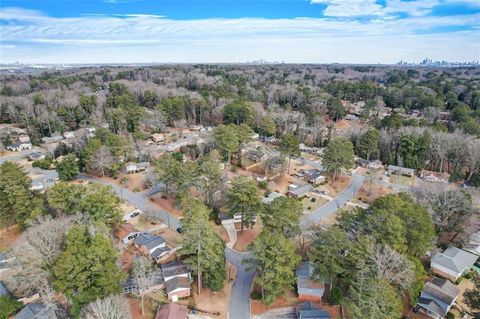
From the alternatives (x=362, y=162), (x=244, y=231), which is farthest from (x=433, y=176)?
(x=244, y=231)

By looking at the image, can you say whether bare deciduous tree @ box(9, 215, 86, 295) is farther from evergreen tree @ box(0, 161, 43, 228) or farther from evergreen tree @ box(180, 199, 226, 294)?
evergreen tree @ box(180, 199, 226, 294)

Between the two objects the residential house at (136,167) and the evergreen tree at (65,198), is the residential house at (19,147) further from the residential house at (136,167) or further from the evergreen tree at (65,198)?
the evergreen tree at (65,198)

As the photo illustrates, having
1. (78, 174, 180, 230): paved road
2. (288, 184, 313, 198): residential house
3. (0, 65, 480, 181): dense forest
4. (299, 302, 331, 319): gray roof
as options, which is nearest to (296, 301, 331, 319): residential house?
(299, 302, 331, 319): gray roof

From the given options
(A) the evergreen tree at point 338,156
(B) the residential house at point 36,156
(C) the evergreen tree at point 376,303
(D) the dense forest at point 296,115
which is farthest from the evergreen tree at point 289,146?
(B) the residential house at point 36,156

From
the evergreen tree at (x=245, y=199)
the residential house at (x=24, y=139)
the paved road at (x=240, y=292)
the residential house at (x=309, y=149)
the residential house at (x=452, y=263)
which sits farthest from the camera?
the residential house at (x=24, y=139)

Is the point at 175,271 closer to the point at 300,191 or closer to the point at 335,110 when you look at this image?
the point at 300,191

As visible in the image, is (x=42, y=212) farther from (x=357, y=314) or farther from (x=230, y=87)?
(x=230, y=87)

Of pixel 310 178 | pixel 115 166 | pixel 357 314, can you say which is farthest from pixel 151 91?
pixel 357 314
